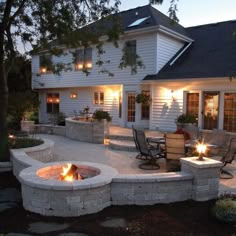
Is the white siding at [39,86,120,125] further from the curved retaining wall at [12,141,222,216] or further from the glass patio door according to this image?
the curved retaining wall at [12,141,222,216]

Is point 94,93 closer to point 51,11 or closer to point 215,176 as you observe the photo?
point 51,11

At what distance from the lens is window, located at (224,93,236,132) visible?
38.6 ft

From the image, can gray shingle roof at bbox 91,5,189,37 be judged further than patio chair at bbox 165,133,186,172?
Yes

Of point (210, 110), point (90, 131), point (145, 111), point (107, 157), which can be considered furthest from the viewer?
point (145, 111)

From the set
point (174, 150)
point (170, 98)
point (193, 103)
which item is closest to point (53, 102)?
point (170, 98)

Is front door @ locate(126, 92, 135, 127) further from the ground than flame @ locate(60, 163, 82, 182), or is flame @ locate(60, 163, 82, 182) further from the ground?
front door @ locate(126, 92, 135, 127)

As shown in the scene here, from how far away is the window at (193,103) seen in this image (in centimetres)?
1282

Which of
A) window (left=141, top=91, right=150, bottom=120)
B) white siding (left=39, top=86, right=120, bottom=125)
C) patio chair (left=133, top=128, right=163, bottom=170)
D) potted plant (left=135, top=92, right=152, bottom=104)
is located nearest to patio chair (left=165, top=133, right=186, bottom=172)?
patio chair (left=133, top=128, right=163, bottom=170)

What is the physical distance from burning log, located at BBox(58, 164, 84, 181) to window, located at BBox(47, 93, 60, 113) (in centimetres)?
1594

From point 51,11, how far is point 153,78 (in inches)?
275

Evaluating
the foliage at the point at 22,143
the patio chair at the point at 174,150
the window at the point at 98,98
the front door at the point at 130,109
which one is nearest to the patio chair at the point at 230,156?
the patio chair at the point at 174,150

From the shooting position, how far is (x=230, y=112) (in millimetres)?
11906

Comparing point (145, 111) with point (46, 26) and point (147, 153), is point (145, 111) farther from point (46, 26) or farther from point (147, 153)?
point (46, 26)

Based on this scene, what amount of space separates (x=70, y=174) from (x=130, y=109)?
34.7 ft
